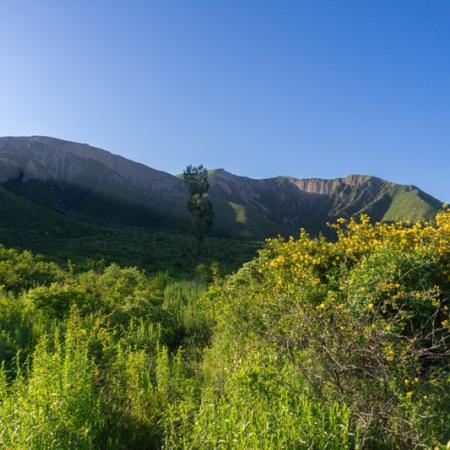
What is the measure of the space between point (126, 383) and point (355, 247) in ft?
16.9

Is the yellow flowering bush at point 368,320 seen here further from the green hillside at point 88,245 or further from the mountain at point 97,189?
the mountain at point 97,189

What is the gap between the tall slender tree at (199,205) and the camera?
38.9 metres

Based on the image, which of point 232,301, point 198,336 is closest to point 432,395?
point 232,301

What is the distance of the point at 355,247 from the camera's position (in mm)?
7930

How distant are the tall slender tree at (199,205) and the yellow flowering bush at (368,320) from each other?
27.9m

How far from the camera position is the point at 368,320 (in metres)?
5.08

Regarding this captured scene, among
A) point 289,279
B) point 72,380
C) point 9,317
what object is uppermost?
point 289,279

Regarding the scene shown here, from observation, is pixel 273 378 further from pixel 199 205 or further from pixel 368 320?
pixel 199 205

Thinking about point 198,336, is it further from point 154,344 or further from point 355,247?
point 355,247

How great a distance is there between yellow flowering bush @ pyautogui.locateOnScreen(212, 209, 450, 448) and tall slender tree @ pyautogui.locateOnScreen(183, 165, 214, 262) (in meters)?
27.9

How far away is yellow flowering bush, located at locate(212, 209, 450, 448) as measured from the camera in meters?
3.61

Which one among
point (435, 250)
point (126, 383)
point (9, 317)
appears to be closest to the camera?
point (126, 383)

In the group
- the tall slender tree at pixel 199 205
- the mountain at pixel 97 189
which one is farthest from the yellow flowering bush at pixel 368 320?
the mountain at pixel 97 189

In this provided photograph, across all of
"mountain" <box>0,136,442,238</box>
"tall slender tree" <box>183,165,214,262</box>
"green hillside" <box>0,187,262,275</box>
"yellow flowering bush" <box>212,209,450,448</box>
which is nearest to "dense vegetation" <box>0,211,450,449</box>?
"yellow flowering bush" <box>212,209,450,448</box>
